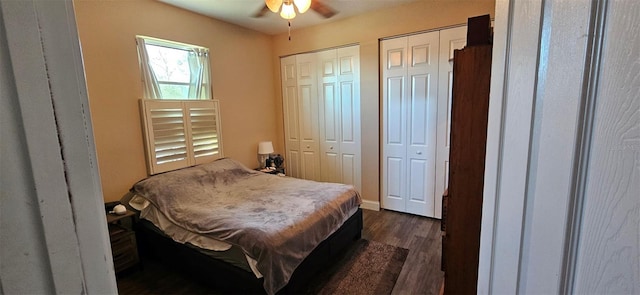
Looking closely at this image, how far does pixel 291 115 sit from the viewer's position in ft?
14.0

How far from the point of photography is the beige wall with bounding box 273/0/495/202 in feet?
9.52

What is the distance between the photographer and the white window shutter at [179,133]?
2801 millimetres

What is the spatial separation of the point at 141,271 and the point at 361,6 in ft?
11.6

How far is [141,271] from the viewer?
2385 millimetres

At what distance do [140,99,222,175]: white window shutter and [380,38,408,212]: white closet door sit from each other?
2.15 meters

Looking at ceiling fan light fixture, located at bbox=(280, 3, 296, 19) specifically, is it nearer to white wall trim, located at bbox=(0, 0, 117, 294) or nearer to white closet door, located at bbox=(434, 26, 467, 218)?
white closet door, located at bbox=(434, 26, 467, 218)

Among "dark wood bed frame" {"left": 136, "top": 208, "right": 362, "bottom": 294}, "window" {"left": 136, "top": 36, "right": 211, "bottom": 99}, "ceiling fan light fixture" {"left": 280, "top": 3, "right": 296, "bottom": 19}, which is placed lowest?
"dark wood bed frame" {"left": 136, "top": 208, "right": 362, "bottom": 294}

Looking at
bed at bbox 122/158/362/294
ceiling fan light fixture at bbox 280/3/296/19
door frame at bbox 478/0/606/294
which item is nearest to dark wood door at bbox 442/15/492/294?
door frame at bbox 478/0/606/294

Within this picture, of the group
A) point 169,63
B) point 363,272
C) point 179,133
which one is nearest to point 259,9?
point 169,63

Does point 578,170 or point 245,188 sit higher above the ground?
point 578,170

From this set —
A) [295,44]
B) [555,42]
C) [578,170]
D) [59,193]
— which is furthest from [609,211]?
[295,44]

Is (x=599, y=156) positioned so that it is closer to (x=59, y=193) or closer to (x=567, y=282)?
(x=567, y=282)

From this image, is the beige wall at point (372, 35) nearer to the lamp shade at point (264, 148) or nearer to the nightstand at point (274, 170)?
the nightstand at point (274, 170)

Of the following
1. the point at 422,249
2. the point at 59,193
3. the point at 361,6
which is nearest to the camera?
the point at 59,193
